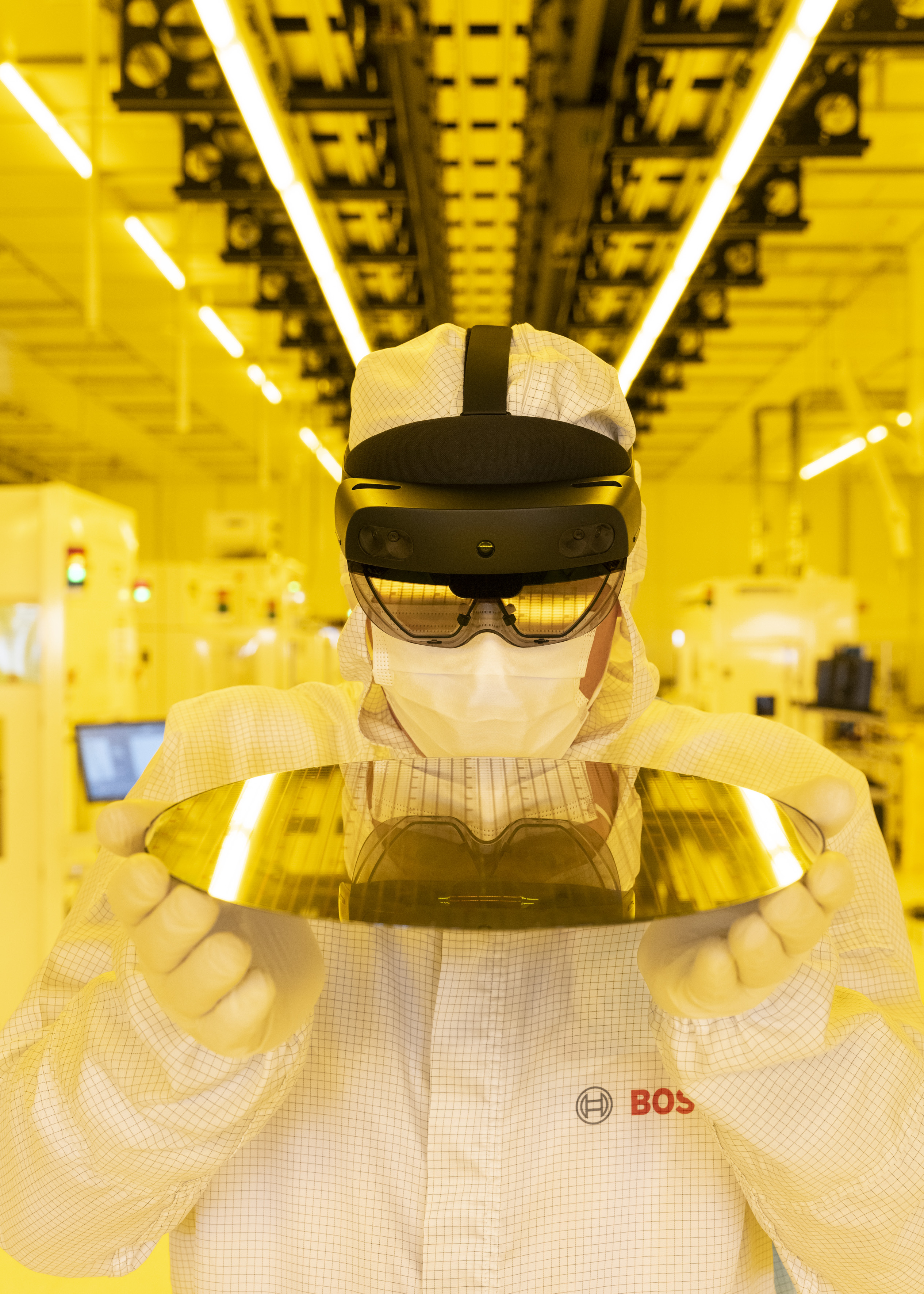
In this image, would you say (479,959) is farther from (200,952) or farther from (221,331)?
(221,331)

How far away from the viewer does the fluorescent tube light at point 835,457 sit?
12102mm

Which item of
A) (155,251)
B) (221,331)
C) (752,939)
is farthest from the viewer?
(221,331)

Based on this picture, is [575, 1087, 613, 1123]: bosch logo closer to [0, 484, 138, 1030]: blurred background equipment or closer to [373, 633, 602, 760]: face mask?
[373, 633, 602, 760]: face mask

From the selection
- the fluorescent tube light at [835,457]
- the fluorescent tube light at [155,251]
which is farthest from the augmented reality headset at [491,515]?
the fluorescent tube light at [835,457]

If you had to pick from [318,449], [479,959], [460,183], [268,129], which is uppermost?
[460,183]

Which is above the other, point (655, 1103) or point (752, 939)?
point (752, 939)

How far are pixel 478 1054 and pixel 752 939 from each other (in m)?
0.40

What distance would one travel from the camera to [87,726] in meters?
4.28

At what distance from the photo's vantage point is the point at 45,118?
235 inches

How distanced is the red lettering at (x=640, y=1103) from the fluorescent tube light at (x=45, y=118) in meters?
4.99

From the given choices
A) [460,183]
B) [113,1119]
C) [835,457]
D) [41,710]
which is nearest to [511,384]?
[113,1119]

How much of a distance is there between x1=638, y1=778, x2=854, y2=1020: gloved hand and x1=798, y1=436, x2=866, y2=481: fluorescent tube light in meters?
12.0

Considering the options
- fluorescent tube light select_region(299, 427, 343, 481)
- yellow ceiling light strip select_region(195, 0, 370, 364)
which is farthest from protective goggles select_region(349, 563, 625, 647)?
fluorescent tube light select_region(299, 427, 343, 481)

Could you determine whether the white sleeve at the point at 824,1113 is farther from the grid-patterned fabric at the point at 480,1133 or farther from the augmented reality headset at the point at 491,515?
the augmented reality headset at the point at 491,515
